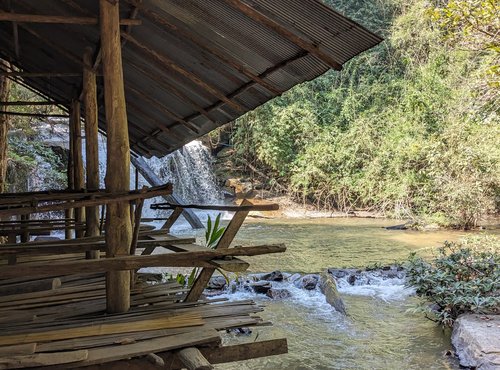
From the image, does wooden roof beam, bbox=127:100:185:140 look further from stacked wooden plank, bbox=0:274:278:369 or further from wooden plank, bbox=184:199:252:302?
wooden plank, bbox=184:199:252:302

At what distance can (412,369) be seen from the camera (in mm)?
5391

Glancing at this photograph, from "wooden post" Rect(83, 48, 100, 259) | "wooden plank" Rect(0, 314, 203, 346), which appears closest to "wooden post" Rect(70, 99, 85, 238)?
"wooden post" Rect(83, 48, 100, 259)

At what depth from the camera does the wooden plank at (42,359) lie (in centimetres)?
257

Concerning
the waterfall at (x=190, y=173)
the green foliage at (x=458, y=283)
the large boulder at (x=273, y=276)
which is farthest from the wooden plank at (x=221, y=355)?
the waterfall at (x=190, y=173)

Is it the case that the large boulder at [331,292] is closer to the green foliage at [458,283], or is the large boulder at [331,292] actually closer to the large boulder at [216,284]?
the green foliage at [458,283]

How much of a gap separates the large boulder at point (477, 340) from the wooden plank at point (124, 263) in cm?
285

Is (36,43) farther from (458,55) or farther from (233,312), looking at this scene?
(458,55)

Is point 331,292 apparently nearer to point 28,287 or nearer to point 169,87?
point 169,87

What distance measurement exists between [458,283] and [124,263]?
4.98 metres

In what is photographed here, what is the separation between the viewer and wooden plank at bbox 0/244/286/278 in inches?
111

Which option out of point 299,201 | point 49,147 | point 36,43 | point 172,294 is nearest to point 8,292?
point 172,294

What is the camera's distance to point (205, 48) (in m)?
4.06

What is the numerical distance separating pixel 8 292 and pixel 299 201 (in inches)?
646

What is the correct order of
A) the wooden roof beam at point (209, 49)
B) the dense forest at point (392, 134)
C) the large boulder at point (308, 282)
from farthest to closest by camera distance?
1. the dense forest at point (392, 134)
2. the large boulder at point (308, 282)
3. the wooden roof beam at point (209, 49)
